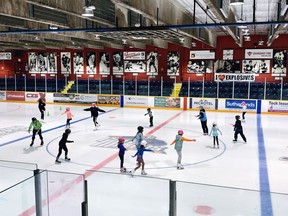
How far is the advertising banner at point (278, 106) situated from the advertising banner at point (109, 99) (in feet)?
38.2

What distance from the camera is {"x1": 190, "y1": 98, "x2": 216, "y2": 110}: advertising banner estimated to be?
24.3 m

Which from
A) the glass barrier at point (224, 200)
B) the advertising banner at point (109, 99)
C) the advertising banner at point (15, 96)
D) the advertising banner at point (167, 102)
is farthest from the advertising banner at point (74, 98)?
the glass barrier at point (224, 200)

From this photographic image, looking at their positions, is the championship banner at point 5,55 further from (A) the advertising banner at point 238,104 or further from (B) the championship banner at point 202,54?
(A) the advertising banner at point 238,104

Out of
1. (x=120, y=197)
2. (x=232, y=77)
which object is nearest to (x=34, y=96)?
(x=232, y=77)

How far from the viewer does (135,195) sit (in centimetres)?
559

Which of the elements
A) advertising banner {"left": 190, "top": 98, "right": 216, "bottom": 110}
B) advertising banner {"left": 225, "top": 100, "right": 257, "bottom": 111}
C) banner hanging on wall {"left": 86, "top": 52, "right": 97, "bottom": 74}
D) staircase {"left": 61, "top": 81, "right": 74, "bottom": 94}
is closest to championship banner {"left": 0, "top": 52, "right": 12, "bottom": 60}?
staircase {"left": 61, "top": 81, "right": 74, "bottom": 94}

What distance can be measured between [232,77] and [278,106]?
4.76 meters

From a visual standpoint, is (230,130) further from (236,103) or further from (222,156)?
(236,103)

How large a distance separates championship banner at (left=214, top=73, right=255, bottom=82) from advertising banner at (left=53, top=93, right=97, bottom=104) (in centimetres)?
1030

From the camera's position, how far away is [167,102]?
25.2m

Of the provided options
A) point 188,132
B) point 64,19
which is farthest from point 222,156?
point 64,19

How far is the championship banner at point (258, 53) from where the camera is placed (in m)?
25.9

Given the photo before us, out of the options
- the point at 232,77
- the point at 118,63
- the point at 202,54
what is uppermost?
the point at 202,54

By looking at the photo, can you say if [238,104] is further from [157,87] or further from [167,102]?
[157,87]
